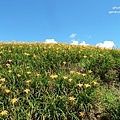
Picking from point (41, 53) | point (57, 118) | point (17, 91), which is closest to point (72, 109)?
point (57, 118)

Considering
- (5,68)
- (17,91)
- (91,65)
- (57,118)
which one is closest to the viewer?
(57,118)

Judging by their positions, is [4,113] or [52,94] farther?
[52,94]

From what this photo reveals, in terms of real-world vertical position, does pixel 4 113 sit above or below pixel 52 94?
below

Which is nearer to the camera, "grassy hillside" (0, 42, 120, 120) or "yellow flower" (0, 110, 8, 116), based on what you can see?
"yellow flower" (0, 110, 8, 116)

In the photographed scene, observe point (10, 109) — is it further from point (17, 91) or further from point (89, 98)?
point (89, 98)

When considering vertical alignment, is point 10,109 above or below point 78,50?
below

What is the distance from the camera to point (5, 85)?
248 inches

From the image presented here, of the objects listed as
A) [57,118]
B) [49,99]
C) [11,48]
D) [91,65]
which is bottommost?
[57,118]

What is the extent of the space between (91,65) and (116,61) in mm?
904

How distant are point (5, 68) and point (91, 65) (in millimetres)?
2419

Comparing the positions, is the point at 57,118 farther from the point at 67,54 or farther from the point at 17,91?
the point at 67,54

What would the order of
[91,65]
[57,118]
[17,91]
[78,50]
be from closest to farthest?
[57,118] < [17,91] < [91,65] < [78,50]

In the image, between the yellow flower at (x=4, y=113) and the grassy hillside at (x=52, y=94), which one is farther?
the grassy hillside at (x=52, y=94)

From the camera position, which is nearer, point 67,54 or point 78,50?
point 67,54
